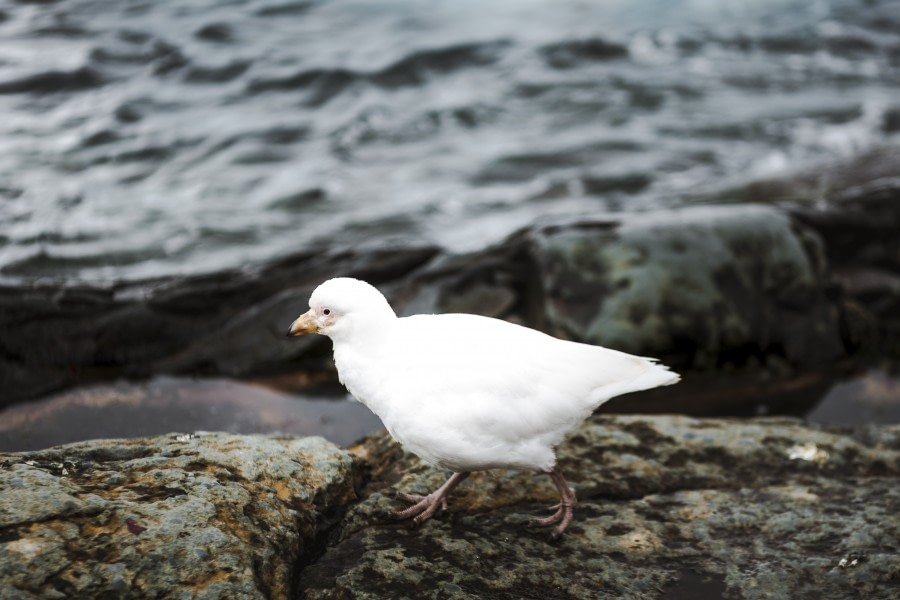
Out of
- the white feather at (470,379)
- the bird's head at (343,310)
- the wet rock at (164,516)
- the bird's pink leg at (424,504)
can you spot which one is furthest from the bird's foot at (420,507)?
the bird's head at (343,310)

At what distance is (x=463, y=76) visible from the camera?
13.6m

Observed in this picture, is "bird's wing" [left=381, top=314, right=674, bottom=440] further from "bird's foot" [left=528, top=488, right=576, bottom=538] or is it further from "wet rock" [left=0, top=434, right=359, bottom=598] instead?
"wet rock" [left=0, top=434, right=359, bottom=598]

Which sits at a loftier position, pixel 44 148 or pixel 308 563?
pixel 44 148

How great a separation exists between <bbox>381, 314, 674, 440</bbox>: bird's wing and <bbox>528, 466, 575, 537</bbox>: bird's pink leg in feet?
0.75

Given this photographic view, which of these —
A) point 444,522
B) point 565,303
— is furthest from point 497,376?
point 565,303

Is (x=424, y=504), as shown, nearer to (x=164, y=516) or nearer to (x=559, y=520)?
(x=559, y=520)

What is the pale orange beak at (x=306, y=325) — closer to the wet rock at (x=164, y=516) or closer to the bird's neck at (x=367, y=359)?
the bird's neck at (x=367, y=359)

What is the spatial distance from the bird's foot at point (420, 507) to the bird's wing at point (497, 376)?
49 centimetres

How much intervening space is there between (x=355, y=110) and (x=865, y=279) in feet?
24.4

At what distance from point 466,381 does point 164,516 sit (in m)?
1.45

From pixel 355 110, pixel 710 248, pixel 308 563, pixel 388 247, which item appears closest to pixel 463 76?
pixel 355 110

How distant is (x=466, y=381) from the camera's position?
3998 millimetres

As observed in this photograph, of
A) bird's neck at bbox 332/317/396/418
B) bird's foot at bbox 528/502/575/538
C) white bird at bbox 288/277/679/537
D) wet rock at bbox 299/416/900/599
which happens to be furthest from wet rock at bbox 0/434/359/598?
bird's foot at bbox 528/502/575/538

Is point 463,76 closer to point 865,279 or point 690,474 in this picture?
point 865,279
